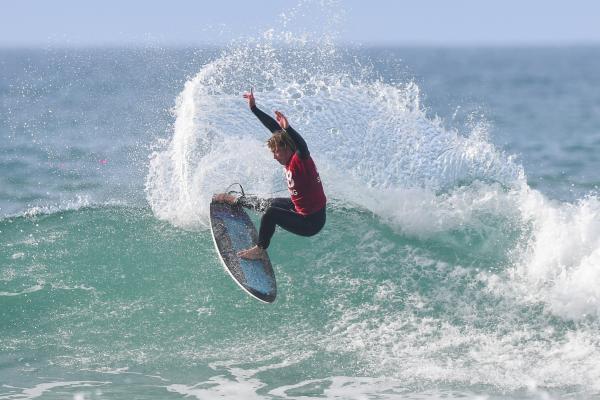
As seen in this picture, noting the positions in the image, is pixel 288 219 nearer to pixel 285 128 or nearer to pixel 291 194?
pixel 291 194

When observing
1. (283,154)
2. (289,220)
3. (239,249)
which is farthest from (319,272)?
(283,154)

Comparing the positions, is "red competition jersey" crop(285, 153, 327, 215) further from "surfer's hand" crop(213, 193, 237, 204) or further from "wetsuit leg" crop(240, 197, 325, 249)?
"surfer's hand" crop(213, 193, 237, 204)

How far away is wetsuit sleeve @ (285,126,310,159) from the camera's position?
318 inches

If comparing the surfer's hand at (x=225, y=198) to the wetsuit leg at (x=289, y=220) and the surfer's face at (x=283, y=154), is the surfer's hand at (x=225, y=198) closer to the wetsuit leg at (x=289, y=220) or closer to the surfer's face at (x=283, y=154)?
the wetsuit leg at (x=289, y=220)

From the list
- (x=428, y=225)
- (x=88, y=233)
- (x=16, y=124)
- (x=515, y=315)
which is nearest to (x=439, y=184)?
(x=428, y=225)

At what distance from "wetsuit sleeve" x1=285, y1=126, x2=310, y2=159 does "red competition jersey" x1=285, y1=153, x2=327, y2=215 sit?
0.05m

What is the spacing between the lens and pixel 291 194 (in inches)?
338

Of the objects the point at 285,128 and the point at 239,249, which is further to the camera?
the point at 239,249

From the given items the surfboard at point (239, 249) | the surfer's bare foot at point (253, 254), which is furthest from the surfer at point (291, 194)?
the surfboard at point (239, 249)

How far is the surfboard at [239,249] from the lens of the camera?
870 centimetres

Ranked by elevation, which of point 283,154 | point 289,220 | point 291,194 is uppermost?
point 283,154

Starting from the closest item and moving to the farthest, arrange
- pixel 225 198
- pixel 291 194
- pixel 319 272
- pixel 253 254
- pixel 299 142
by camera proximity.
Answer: pixel 299 142
pixel 291 194
pixel 253 254
pixel 225 198
pixel 319 272

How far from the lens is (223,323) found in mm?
9141

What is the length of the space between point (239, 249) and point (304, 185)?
1245 millimetres
